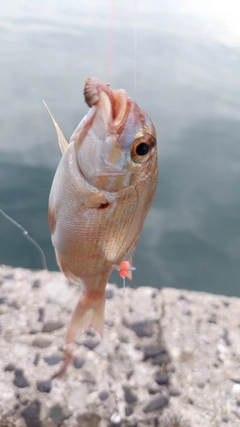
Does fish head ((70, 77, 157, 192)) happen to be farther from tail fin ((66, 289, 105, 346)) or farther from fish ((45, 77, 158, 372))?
tail fin ((66, 289, 105, 346))

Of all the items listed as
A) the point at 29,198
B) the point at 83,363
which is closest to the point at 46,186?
the point at 29,198

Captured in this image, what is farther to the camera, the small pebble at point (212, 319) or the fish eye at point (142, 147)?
the small pebble at point (212, 319)

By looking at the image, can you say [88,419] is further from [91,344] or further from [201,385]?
[201,385]

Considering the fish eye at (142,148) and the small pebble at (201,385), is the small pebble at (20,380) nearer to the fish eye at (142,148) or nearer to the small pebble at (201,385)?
the small pebble at (201,385)

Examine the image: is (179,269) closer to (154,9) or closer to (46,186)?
(46,186)

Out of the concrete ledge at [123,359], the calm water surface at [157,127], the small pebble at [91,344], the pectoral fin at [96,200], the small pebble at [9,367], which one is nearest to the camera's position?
the pectoral fin at [96,200]

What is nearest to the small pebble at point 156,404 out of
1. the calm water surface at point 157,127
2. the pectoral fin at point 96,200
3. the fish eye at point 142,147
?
the pectoral fin at point 96,200
